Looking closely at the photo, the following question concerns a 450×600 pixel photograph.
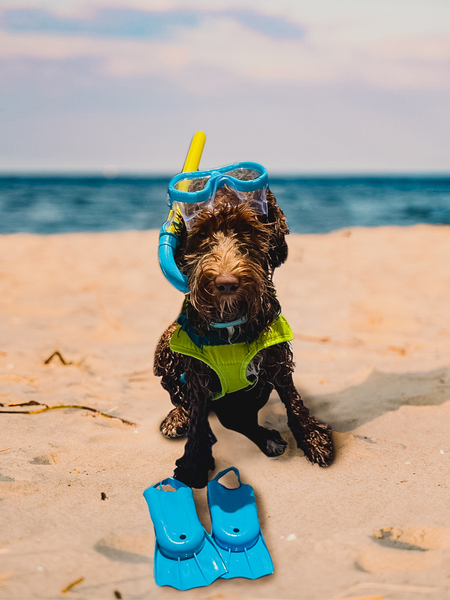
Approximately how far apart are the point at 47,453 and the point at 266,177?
2.28 meters

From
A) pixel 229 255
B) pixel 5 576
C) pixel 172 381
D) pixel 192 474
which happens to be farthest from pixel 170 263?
pixel 5 576

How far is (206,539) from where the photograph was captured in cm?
251

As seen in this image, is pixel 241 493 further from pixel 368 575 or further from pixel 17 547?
pixel 17 547

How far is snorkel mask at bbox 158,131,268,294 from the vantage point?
2656mm

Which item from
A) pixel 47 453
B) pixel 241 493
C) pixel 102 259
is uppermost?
pixel 241 493

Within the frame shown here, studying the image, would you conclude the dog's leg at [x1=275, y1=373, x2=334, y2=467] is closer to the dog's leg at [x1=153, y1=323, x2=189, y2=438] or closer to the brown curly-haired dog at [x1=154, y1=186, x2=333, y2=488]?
the brown curly-haired dog at [x1=154, y1=186, x2=333, y2=488]

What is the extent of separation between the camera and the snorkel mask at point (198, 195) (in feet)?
8.71

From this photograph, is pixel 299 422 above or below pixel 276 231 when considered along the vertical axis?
below

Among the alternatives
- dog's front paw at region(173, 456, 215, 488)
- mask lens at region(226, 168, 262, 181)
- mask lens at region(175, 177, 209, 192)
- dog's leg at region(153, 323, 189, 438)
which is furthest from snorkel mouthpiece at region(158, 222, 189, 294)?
dog's front paw at region(173, 456, 215, 488)

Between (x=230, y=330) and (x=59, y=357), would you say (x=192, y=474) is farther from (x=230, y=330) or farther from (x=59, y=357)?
(x=59, y=357)

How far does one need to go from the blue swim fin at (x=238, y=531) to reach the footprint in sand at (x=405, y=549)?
474 millimetres

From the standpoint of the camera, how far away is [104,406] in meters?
4.00

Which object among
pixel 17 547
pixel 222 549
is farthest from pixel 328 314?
pixel 17 547

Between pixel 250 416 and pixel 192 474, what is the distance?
61 centimetres
